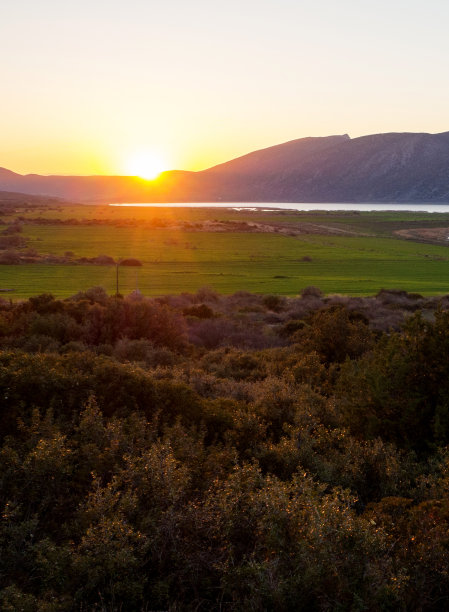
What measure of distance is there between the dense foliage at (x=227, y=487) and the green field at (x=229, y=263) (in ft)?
94.3

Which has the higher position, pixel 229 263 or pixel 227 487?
pixel 227 487

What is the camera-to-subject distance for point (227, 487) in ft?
21.8

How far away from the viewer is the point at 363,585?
5.22m

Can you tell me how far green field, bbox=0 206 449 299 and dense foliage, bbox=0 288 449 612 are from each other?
28.8 meters

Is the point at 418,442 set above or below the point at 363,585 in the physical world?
below

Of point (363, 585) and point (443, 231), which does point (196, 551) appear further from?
point (443, 231)

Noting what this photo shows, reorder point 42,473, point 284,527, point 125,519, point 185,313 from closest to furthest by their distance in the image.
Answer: point 284,527
point 125,519
point 42,473
point 185,313

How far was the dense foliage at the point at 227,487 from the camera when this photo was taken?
5.41 meters

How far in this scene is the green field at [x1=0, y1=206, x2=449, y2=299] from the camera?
46.8m

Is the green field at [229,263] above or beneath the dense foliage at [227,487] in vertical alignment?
beneath

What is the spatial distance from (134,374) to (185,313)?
18.4 m

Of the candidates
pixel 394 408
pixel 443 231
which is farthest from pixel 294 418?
pixel 443 231

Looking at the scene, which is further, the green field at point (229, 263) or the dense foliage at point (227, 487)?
the green field at point (229, 263)

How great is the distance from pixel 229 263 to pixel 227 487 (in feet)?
189
